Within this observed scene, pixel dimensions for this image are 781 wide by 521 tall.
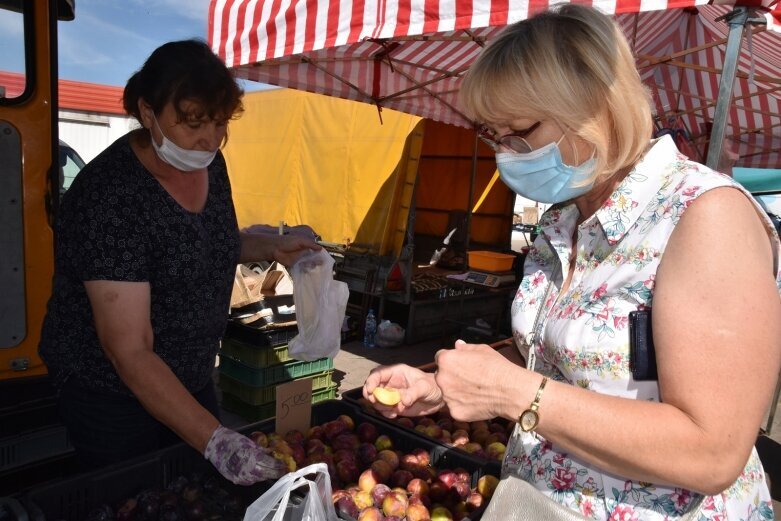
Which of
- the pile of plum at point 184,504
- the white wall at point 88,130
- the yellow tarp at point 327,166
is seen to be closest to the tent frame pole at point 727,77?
the pile of plum at point 184,504

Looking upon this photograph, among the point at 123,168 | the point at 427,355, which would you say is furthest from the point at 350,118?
the point at 123,168

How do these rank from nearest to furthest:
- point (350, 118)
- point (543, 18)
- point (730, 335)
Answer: point (730, 335) → point (543, 18) → point (350, 118)

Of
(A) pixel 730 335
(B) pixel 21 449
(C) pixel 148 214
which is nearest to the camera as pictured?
(A) pixel 730 335

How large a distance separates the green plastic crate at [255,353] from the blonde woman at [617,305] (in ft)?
10.7

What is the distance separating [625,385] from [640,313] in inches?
6.2

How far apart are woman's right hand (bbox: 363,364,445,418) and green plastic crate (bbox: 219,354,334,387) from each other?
3.01 meters

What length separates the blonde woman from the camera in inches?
38.9

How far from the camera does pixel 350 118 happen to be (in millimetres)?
8812

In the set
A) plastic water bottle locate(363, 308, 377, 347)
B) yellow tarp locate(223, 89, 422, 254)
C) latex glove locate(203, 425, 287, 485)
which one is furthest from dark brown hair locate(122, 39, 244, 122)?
yellow tarp locate(223, 89, 422, 254)

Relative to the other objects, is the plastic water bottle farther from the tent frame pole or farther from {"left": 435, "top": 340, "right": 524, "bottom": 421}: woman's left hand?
{"left": 435, "top": 340, "right": 524, "bottom": 421}: woman's left hand

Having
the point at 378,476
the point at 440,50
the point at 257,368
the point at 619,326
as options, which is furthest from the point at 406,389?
the point at 440,50

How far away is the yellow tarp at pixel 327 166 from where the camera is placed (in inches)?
312

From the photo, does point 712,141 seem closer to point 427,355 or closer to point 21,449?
point 21,449

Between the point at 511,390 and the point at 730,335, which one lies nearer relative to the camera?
the point at 730,335
